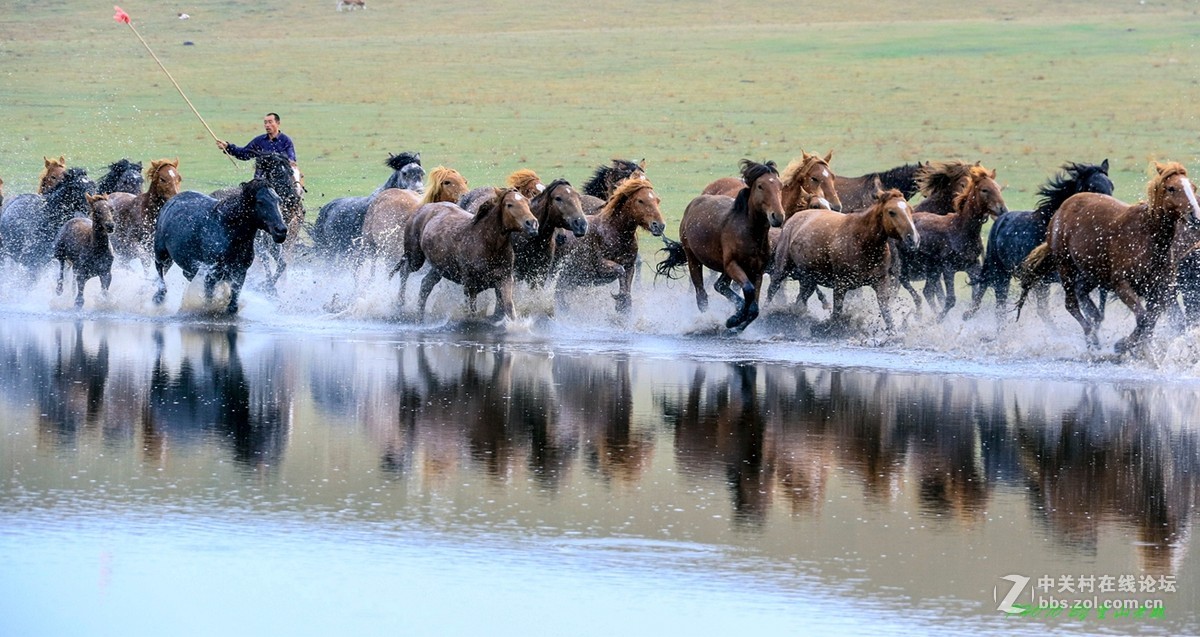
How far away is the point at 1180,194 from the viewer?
13750mm

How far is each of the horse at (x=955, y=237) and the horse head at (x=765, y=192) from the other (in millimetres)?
1805

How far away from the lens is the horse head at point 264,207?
1678 centimetres

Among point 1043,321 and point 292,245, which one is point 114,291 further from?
point 1043,321

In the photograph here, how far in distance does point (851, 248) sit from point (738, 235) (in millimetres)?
1129

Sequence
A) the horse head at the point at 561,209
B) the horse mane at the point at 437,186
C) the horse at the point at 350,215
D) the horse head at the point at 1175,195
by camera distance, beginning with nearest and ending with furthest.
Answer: the horse head at the point at 1175,195
the horse head at the point at 561,209
the horse mane at the point at 437,186
the horse at the point at 350,215

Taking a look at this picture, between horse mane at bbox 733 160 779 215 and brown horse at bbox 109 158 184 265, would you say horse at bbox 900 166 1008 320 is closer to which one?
horse mane at bbox 733 160 779 215

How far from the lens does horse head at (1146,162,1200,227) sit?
13719 mm

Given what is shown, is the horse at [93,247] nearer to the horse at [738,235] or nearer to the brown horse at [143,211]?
the brown horse at [143,211]

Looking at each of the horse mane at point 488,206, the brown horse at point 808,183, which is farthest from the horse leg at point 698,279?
the horse mane at point 488,206

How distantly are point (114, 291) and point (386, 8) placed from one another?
49.9 meters

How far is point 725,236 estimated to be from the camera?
16500 mm

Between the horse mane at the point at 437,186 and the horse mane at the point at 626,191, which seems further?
the horse mane at the point at 437,186

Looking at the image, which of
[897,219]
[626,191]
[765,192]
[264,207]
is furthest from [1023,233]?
[264,207]

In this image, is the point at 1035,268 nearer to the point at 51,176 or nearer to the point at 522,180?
the point at 522,180
